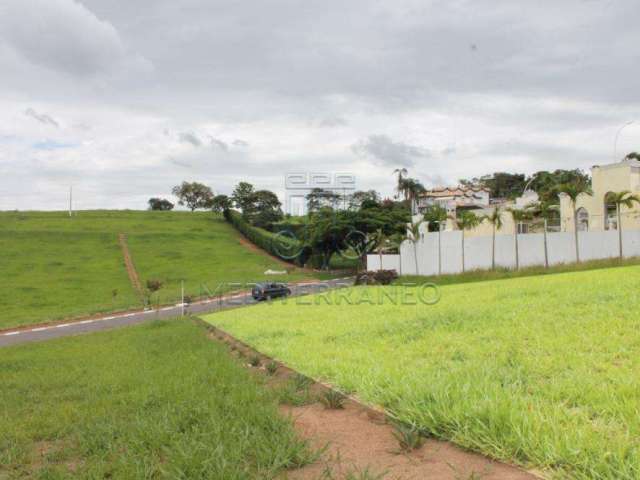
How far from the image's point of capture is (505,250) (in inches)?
1056

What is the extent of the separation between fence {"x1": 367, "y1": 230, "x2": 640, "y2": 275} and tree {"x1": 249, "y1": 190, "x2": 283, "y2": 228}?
108 ft

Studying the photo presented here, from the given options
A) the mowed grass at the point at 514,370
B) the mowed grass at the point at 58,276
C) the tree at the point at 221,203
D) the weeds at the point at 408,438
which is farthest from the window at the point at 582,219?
A: the tree at the point at 221,203

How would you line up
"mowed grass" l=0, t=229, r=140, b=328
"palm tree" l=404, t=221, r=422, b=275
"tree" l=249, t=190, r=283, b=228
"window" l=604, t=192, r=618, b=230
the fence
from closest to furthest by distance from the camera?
1. the fence
2. "window" l=604, t=192, r=618, b=230
3. "mowed grass" l=0, t=229, r=140, b=328
4. "palm tree" l=404, t=221, r=422, b=275
5. "tree" l=249, t=190, r=283, b=228

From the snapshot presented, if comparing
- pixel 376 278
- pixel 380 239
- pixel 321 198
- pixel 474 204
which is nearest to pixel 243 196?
pixel 321 198

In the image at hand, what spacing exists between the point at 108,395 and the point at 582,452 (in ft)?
16.3

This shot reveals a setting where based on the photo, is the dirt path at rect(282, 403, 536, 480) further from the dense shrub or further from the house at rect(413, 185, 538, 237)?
the house at rect(413, 185, 538, 237)

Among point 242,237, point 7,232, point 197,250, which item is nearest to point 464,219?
point 197,250

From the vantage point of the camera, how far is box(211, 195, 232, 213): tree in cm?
7794

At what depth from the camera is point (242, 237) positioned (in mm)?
65062

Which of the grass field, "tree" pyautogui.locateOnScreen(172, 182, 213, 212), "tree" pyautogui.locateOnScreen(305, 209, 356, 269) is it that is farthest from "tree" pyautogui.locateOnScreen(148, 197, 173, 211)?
"tree" pyautogui.locateOnScreen(305, 209, 356, 269)

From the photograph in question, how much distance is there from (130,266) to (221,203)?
1353 inches

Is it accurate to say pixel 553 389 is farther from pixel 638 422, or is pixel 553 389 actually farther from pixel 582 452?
pixel 582 452

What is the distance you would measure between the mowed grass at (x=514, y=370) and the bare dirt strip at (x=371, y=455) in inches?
4.9

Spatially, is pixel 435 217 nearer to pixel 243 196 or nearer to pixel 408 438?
pixel 408 438
